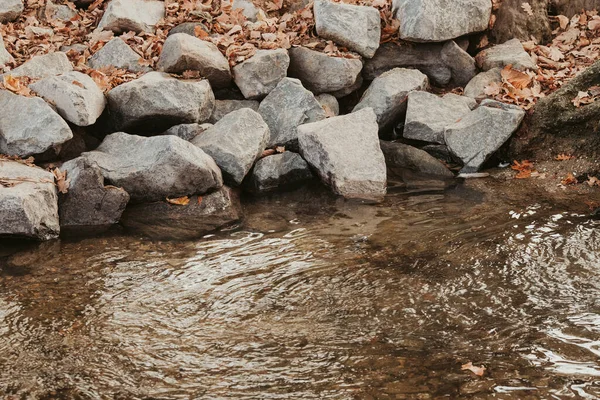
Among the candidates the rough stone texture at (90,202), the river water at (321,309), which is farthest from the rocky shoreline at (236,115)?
the river water at (321,309)

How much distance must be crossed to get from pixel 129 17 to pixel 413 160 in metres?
4.09

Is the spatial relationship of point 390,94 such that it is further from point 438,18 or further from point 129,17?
point 129,17

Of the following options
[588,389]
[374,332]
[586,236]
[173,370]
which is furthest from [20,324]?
[586,236]

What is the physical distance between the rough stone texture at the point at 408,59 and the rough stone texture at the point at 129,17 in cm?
293

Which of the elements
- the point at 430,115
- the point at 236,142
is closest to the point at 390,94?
the point at 430,115

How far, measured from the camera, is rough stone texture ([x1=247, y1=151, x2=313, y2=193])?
26.6ft

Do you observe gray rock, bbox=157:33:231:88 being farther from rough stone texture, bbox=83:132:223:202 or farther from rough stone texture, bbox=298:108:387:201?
rough stone texture, bbox=298:108:387:201

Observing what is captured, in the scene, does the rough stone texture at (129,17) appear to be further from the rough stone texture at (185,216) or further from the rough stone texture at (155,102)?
the rough stone texture at (185,216)

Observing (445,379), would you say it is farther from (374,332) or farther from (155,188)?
(155,188)

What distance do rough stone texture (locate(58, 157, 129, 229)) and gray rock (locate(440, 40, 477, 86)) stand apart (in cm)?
487

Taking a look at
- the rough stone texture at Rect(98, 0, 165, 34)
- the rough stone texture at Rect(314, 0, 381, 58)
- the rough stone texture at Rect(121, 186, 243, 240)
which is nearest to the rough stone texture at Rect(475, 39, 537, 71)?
the rough stone texture at Rect(314, 0, 381, 58)

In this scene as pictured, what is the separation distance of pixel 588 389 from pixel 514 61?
6.27m

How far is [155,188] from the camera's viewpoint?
24.2 ft

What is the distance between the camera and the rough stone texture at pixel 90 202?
708 cm
